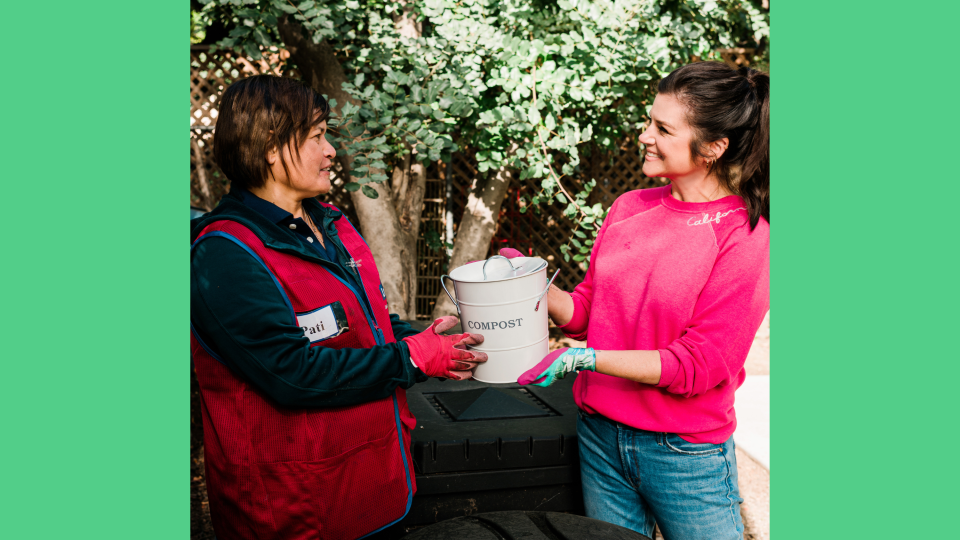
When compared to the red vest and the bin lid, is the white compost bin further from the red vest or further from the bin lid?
the red vest

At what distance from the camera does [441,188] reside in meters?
7.00

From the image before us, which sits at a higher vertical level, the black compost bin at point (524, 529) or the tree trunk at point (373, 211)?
the tree trunk at point (373, 211)

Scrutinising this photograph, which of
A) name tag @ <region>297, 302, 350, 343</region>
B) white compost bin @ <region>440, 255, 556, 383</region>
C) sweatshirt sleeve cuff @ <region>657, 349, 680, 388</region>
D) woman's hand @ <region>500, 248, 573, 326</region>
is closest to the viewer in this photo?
name tag @ <region>297, 302, 350, 343</region>

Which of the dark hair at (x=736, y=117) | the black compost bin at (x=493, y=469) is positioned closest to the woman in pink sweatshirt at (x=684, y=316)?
→ the dark hair at (x=736, y=117)

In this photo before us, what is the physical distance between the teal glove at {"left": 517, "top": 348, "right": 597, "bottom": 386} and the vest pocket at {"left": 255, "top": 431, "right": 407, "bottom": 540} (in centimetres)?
38

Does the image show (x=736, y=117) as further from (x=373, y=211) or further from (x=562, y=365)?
(x=373, y=211)

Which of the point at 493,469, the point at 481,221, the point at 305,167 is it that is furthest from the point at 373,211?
the point at 305,167

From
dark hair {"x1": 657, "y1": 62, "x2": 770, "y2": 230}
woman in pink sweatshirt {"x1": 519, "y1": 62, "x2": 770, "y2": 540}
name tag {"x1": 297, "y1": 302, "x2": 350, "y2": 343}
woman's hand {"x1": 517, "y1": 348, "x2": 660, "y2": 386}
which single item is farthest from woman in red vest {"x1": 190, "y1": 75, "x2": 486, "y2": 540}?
dark hair {"x1": 657, "y1": 62, "x2": 770, "y2": 230}

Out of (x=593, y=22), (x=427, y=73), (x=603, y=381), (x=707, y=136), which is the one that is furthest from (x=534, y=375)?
(x=593, y=22)

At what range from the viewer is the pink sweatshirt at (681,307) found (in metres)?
1.58

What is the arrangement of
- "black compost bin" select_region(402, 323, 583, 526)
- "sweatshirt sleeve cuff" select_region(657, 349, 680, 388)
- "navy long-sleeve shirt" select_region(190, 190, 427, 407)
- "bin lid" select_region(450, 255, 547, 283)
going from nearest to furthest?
"navy long-sleeve shirt" select_region(190, 190, 427, 407), "sweatshirt sleeve cuff" select_region(657, 349, 680, 388), "bin lid" select_region(450, 255, 547, 283), "black compost bin" select_region(402, 323, 583, 526)

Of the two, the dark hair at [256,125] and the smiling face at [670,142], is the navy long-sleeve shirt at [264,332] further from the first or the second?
the smiling face at [670,142]

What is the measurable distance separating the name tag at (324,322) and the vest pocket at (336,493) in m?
0.27

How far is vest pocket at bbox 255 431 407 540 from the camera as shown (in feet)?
4.78
